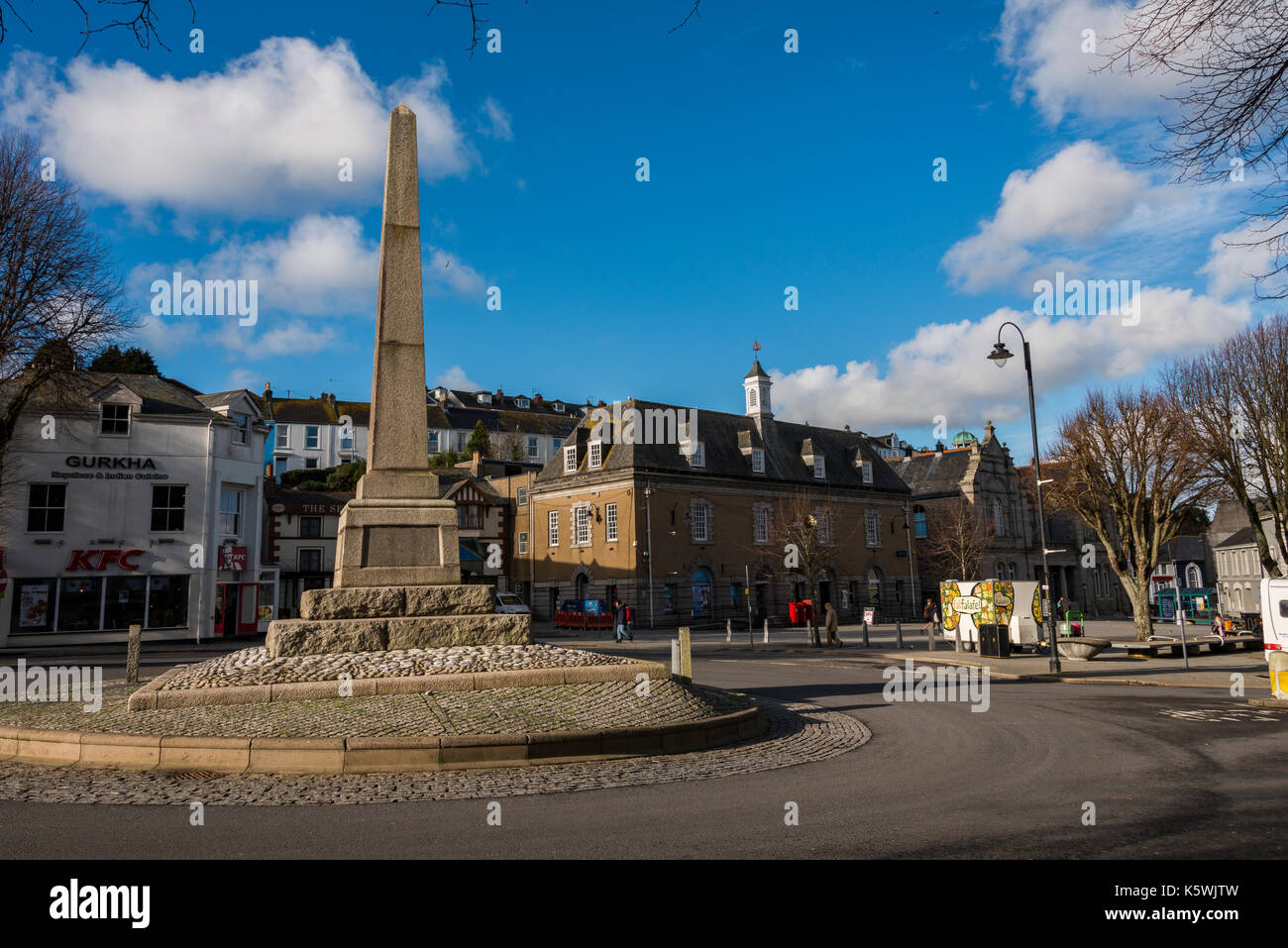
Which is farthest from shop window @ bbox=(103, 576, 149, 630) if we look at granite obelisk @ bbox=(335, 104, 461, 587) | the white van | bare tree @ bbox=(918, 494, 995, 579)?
bare tree @ bbox=(918, 494, 995, 579)

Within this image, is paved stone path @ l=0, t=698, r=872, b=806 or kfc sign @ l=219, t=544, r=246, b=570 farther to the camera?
kfc sign @ l=219, t=544, r=246, b=570

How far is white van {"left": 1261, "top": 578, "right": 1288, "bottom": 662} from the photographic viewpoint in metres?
15.6

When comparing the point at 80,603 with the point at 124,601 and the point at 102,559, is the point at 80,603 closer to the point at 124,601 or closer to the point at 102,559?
the point at 124,601

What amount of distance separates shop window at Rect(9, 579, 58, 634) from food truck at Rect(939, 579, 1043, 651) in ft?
102

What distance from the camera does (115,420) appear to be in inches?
1221

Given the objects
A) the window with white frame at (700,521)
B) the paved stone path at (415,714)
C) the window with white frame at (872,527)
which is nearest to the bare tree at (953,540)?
the window with white frame at (872,527)

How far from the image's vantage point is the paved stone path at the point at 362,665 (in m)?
10.4

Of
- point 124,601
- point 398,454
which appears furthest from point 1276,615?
point 124,601

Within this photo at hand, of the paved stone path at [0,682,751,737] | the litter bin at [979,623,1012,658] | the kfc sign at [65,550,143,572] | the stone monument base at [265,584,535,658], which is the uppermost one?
the kfc sign at [65,550,143,572]

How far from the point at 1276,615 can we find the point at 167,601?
33925mm

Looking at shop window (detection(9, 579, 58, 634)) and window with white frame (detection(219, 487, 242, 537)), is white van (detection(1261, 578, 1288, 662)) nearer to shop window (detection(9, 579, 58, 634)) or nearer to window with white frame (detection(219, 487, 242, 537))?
window with white frame (detection(219, 487, 242, 537))
